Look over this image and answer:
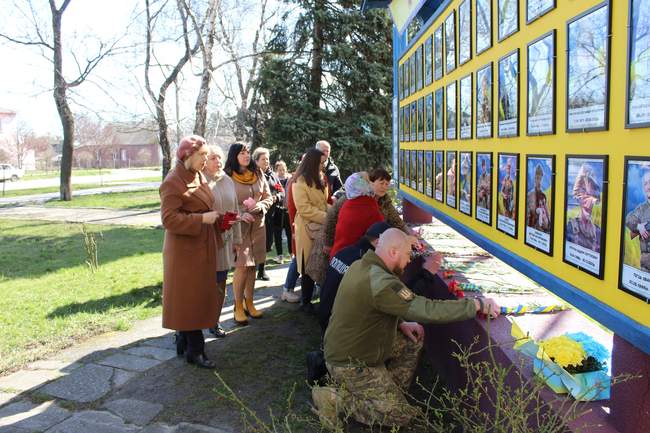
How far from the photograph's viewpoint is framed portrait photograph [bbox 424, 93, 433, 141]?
5730mm

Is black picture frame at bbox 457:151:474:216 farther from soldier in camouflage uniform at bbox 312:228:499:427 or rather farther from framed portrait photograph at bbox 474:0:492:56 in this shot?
soldier in camouflage uniform at bbox 312:228:499:427

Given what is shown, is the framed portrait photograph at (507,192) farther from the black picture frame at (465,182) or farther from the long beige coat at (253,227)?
the long beige coat at (253,227)

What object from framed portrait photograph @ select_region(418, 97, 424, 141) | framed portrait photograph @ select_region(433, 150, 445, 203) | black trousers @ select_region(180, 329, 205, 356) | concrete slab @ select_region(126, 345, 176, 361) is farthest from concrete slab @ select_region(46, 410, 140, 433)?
framed portrait photograph @ select_region(418, 97, 424, 141)

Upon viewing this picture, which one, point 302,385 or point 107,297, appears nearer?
point 302,385

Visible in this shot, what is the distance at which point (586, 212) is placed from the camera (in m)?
2.49

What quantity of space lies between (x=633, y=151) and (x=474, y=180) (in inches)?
81.4

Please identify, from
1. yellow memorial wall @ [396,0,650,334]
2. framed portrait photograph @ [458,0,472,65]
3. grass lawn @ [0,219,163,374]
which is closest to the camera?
yellow memorial wall @ [396,0,650,334]

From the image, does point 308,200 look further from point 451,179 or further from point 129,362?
point 129,362

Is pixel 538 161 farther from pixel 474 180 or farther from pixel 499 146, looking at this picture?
pixel 474 180

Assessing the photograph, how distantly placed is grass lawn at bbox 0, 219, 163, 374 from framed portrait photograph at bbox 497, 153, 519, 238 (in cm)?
409

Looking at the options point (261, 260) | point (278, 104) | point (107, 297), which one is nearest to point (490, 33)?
point (261, 260)

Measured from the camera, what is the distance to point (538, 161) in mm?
2973


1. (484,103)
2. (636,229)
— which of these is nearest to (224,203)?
(484,103)

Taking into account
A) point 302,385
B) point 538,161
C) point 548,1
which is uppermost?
point 548,1
